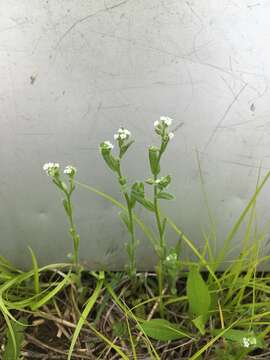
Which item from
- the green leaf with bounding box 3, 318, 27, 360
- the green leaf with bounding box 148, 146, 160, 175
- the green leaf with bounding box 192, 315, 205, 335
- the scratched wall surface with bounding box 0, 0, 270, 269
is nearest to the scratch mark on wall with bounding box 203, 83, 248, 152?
the scratched wall surface with bounding box 0, 0, 270, 269

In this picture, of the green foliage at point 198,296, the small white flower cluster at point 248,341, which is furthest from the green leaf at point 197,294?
the small white flower cluster at point 248,341

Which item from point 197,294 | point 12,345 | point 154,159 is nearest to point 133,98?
point 154,159

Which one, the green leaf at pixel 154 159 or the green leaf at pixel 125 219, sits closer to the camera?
the green leaf at pixel 154 159

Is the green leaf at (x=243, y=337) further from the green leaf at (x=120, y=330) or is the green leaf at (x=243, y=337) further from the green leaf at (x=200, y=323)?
the green leaf at (x=120, y=330)

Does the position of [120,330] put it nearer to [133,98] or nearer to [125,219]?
[125,219]

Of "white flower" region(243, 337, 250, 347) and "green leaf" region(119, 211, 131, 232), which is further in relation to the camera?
"green leaf" region(119, 211, 131, 232)

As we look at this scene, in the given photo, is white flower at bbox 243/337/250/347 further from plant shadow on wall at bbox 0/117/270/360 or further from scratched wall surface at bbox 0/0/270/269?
scratched wall surface at bbox 0/0/270/269
